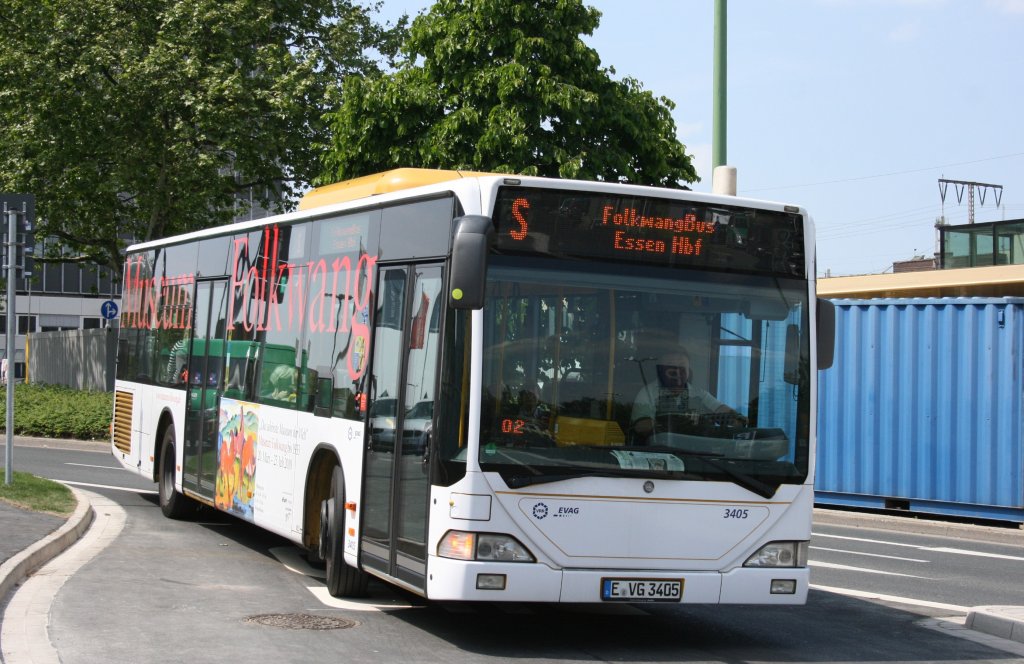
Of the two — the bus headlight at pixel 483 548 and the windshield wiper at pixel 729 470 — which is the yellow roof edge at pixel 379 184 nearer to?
the windshield wiper at pixel 729 470

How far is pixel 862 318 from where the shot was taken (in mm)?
19672

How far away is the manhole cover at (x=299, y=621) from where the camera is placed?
8.80m

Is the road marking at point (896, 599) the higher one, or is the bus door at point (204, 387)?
the bus door at point (204, 387)

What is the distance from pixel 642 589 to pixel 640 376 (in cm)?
130

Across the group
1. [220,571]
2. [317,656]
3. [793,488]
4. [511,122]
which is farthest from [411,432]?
[511,122]

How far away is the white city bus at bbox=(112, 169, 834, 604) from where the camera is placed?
8008 mm

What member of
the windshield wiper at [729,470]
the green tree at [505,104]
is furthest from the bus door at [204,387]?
the green tree at [505,104]

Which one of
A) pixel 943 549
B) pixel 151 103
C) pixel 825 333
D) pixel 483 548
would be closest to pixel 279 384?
pixel 483 548

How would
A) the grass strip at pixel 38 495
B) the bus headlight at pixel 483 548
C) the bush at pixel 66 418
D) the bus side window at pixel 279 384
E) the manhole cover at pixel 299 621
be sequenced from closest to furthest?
the bus headlight at pixel 483 548, the manhole cover at pixel 299 621, the bus side window at pixel 279 384, the grass strip at pixel 38 495, the bush at pixel 66 418

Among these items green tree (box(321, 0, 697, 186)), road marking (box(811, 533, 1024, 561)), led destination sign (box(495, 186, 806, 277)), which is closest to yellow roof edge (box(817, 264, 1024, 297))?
green tree (box(321, 0, 697, 186))

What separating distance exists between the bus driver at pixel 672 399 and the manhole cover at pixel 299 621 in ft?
7.91

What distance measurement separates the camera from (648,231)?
337 inches

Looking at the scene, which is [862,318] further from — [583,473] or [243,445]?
[583,473]

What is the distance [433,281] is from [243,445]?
4482 millimetres
